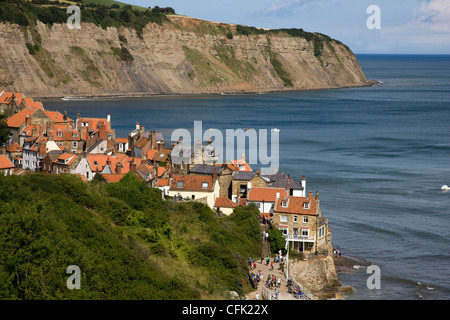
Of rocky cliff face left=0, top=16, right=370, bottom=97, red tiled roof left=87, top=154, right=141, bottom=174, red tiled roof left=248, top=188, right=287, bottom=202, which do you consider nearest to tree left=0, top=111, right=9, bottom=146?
red tiled roof left=87, top=154, right=141, bottom=174

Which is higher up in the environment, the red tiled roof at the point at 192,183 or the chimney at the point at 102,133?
the chimney at the point at 102,133

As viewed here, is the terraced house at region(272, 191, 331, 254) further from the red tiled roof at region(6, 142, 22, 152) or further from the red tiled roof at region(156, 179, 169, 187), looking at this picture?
the red tiled roof at region(6, 142, 22, 152)

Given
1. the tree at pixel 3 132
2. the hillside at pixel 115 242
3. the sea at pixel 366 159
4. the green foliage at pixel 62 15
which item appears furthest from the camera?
the green foliage at pixel 62 15

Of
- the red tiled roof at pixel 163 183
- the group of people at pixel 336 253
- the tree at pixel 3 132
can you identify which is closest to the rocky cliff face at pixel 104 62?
the tree at pixel 3 132

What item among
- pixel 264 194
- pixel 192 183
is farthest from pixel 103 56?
pixel 264 194

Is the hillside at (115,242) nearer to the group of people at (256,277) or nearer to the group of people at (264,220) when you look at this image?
the group of people at (256,277)

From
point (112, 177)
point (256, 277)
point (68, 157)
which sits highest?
point (68, 157)

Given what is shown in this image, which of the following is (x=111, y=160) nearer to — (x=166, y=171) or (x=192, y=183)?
(x=166, y=171)
